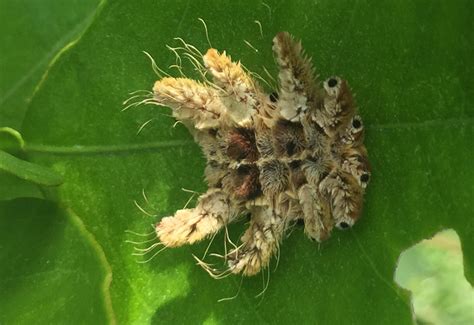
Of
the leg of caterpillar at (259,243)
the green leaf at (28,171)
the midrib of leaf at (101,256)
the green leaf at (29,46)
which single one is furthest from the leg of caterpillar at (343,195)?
the green leaf at (29,46)

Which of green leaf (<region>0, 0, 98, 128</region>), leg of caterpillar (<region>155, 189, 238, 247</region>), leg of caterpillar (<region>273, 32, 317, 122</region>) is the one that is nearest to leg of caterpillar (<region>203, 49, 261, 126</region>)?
leg of caterpillar (<region>273, 32, 317, 122</region>)

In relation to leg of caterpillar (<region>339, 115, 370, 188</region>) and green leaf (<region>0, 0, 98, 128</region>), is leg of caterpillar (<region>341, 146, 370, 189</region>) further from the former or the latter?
green leaf (<region>0, 0, 98, 128</region>)

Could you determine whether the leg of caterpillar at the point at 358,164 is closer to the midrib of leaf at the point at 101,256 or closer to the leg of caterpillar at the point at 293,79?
the leg of caterpillar at the point at 293,79

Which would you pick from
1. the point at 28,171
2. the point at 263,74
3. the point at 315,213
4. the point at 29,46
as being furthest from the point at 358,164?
the point at 29,46

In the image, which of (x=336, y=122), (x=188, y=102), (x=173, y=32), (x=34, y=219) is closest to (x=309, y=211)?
(x=336, y=122)

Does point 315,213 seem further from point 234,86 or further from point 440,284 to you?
point 440,284

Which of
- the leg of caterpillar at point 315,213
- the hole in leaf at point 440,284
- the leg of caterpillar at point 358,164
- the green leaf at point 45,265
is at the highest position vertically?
the leg of caterpillar at point 358,164

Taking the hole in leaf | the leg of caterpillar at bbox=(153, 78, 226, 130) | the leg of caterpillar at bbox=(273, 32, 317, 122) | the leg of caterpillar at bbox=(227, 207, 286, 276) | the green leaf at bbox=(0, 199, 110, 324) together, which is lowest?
the hole in leaf
